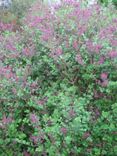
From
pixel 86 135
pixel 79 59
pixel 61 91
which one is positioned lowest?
pixel 86 135

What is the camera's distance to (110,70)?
10.8ft

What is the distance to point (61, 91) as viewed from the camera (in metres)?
3.22

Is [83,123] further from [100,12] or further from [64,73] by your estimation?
[100,12]

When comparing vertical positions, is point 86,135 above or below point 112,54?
below

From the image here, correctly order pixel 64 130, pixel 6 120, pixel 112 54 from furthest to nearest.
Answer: pixel 112 54 < pixel 6 120 < pixel 64 130

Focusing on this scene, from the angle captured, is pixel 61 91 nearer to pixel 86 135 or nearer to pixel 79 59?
pixel 79 59

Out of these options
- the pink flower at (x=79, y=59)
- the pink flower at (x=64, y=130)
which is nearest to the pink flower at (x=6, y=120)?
the pink flower at (x=64, y=130)

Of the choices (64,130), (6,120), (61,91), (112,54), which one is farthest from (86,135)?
(112,54)

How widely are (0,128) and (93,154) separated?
2.70ft

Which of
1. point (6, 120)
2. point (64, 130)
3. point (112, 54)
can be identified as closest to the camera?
point (64, 130)

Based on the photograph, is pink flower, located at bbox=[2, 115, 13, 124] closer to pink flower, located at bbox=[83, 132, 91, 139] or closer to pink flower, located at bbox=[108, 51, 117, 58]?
pink flower, located at bbox=[83, 132, 91, 139]

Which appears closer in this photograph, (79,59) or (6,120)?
(6,120)

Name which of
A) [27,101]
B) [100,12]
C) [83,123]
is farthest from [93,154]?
[100,12]

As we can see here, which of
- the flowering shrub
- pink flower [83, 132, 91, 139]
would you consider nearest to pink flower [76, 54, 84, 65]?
the flowering shrub
